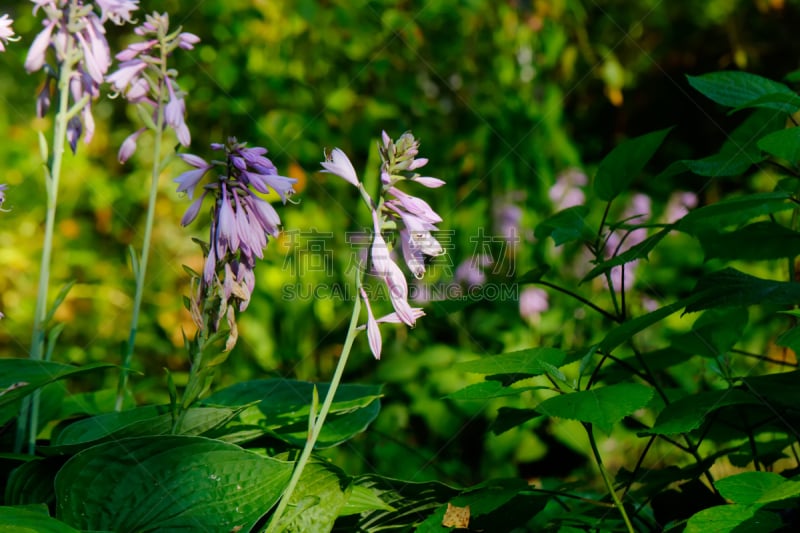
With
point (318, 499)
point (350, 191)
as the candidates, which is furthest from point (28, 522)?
point (350, 191)

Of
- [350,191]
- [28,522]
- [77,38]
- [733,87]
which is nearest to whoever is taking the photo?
[28,522]

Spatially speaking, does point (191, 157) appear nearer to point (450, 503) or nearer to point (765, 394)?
point (450, 503)

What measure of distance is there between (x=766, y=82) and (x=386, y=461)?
1.81 m

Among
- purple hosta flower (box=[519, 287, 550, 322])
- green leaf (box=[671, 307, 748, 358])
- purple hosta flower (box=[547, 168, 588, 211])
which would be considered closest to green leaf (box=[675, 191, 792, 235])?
green leaf (box=[671, 307, 748, 358])

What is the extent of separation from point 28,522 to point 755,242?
103 cm

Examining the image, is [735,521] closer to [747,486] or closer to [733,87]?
[747,486]

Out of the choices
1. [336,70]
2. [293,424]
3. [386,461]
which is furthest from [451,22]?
[293,424]

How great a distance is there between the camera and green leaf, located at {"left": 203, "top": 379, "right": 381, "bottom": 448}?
108cm

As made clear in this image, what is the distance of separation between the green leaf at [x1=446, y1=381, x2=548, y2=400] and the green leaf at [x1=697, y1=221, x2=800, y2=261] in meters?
0.47

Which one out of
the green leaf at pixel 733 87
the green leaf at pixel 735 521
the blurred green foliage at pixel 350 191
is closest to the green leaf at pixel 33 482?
the green leaf at pixel 735 521

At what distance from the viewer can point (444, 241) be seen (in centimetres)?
250

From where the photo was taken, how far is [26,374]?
38.9 inches

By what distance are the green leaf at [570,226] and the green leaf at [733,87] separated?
0.80 ft

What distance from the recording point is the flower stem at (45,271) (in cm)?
114
